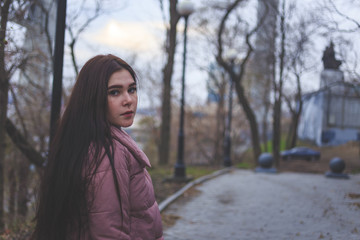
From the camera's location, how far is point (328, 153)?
21703 millimetres

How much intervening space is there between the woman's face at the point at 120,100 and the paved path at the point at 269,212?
4178mm

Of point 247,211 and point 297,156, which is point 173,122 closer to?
point 297,156

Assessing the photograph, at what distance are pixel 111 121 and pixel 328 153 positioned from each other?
21.4 meters

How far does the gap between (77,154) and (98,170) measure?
0.54 feet

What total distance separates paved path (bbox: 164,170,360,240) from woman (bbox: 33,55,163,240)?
4065 mm

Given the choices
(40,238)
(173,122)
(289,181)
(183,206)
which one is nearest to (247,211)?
(183,206)

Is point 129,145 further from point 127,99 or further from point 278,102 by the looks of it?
point 278,102

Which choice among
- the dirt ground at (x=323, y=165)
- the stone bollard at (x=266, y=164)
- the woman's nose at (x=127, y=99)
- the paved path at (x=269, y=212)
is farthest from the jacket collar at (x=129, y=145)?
the stone bollard at (x=266, y=164)

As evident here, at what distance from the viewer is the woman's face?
215 centimetres

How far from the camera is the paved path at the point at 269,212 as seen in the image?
20.0ft

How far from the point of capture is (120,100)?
2150mm

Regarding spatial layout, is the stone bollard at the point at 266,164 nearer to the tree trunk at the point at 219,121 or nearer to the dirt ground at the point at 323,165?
the dirt ground at the point at 323,165

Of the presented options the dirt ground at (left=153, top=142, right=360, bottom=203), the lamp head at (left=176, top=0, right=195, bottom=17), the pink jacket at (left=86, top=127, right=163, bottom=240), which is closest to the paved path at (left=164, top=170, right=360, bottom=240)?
the dirt ground at (left=153, top=142, right=360, bottom=203)

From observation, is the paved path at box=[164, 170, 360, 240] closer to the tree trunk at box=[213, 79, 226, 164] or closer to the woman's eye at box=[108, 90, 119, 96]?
the woman's eye at box=[108, 90, 119, 96]
